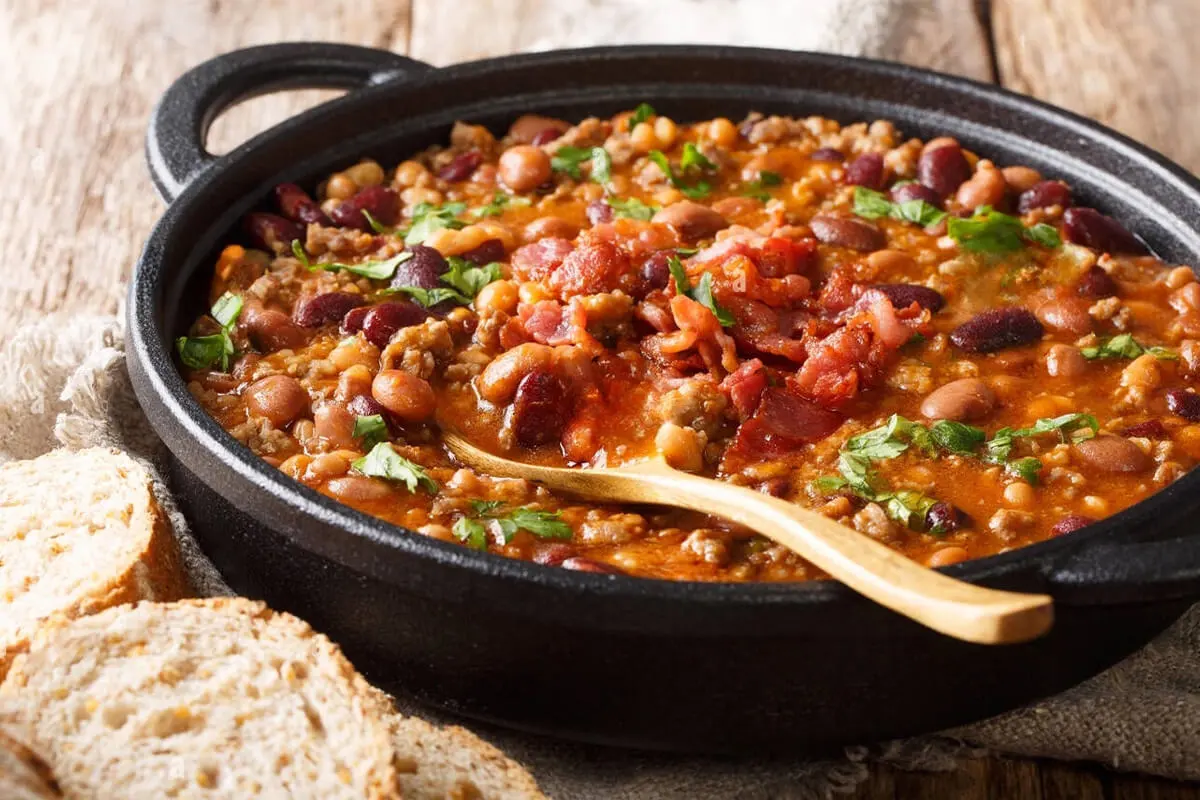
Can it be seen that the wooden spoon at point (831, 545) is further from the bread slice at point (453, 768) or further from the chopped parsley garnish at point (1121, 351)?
the chopped parsley garnish at point (1121, 351)

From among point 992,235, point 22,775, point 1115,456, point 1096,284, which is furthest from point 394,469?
point 1096,284

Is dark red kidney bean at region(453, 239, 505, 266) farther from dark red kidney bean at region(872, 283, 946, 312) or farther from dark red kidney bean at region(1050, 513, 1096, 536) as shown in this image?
dark red kidney bean at region(1050, 513, 1096, 536)

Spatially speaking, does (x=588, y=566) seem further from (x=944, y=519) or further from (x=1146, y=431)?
(x=1146, y=431)

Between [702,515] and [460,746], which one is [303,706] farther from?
[702,515]

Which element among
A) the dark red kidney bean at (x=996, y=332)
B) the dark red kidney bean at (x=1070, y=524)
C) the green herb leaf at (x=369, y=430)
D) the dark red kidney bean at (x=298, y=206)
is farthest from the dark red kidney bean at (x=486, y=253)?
the dark red kidney bean at (x=1070, y=524)

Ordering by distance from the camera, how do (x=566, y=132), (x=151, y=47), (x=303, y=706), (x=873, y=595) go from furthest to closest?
(x=151, y=47) < (x=566, y=132) < (x=303, y=706) < (x=873, y=595)

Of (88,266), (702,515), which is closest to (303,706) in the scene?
(702,515)
